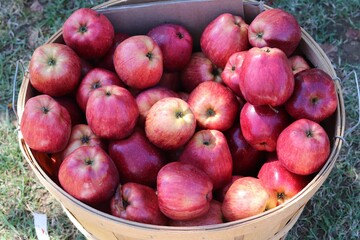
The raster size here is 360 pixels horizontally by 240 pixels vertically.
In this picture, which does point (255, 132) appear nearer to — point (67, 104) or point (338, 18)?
point (67, 104)

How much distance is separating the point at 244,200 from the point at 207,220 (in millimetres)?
150

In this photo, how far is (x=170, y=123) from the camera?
1.72 meters

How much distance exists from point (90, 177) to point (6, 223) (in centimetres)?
108

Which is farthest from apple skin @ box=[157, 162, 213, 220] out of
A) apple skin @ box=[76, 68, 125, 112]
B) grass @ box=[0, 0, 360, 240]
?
grass @ box=[0, 0, 360, 240]

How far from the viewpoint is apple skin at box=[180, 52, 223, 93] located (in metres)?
2.07

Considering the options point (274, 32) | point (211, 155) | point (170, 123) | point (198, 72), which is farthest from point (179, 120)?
point (274, 32)

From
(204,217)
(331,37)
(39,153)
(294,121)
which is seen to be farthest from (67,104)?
(331,37)

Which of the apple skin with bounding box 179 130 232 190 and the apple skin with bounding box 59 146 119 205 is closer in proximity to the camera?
the apple skin with bounding box 59 146 119 205

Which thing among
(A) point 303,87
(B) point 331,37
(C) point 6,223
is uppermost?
(A) point 303,87

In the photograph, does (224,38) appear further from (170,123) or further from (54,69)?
(54,69)

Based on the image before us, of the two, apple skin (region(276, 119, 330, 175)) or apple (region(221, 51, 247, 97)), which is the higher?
apple (region(221, 51, 247, 97))

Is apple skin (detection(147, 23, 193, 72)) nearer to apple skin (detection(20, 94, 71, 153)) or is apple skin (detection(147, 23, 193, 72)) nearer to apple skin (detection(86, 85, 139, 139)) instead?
apple skin (detection(86, 85, 139, 139))

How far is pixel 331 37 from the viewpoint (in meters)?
3.12

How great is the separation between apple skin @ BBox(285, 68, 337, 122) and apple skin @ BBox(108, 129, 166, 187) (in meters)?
0.55
